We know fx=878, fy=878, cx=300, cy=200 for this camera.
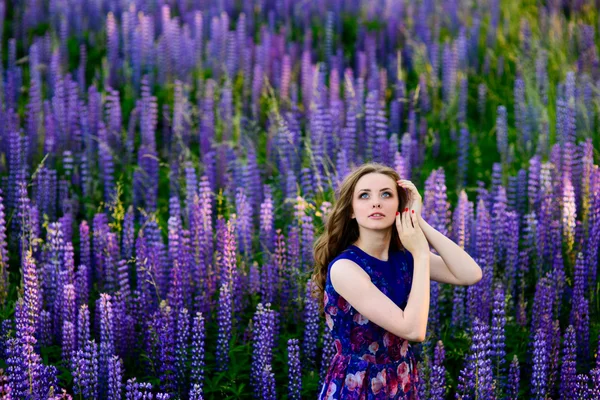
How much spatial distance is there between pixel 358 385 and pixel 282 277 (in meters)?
2.04

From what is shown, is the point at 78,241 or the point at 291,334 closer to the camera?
the point at 291,334

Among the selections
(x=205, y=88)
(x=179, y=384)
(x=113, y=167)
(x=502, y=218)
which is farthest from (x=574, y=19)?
(x=179, y=384)

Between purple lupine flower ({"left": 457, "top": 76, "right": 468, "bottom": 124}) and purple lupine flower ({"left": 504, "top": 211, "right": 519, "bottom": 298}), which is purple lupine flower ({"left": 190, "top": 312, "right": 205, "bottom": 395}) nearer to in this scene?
purple lupine flower ({"left": 504, "top": 211, "right": 519, "bottom": 298})

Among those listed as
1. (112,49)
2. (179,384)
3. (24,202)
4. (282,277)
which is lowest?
(179,384)

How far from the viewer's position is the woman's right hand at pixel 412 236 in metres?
3.48

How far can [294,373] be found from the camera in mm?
4613

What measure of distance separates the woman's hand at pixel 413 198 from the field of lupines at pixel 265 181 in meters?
0.93

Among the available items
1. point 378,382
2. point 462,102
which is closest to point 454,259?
point 378,382

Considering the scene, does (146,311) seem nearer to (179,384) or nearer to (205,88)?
(179,384)

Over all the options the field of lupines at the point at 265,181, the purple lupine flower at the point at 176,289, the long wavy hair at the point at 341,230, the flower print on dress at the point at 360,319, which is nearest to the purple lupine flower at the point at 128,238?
the field of lupines at the point at 265,181

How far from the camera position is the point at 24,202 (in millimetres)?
5719

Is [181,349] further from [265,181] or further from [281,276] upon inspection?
[265,181]

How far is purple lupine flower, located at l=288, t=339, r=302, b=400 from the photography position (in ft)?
15.0

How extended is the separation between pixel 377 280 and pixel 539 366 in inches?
55.5
